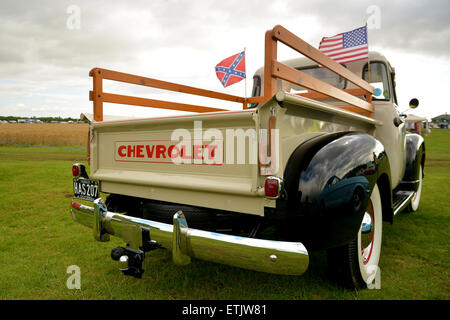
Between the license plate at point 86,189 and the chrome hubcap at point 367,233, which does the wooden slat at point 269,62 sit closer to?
the chrome hubcap at point 367,233

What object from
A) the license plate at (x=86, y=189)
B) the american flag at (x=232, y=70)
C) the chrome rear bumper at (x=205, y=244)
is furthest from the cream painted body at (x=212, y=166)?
the american flag at (x=232, y=70)

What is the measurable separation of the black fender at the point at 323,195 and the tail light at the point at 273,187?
0.22ft

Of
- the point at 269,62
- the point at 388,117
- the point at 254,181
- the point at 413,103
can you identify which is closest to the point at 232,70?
the point at 388,117

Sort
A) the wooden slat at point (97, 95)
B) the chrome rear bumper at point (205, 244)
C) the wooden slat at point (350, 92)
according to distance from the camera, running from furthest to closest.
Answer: the wooden slat at point (350, 92) → the wooden slat at point (97, 95) → the chrome rear bumper at point (205, 244)

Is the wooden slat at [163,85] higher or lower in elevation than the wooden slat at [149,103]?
higher

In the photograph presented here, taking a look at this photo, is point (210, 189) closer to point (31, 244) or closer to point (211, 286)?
point (211, 286)

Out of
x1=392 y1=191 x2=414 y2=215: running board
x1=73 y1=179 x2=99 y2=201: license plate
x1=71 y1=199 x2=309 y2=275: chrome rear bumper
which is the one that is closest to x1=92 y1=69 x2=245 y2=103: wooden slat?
x1=73 y1=179 x2=99 y2=201: license plate

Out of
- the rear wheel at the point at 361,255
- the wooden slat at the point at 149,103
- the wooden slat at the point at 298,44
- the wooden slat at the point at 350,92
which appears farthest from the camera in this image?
the wooden slat at the point at 350,92

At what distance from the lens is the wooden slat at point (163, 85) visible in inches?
119

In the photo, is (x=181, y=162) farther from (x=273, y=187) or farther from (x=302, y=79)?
(x=302, y=79)

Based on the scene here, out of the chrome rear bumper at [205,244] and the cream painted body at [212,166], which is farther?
the cream painted body at [212,166]

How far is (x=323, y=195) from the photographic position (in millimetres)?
1804

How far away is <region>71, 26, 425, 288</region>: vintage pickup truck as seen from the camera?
1.79 meters

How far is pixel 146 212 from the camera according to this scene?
2.50m
